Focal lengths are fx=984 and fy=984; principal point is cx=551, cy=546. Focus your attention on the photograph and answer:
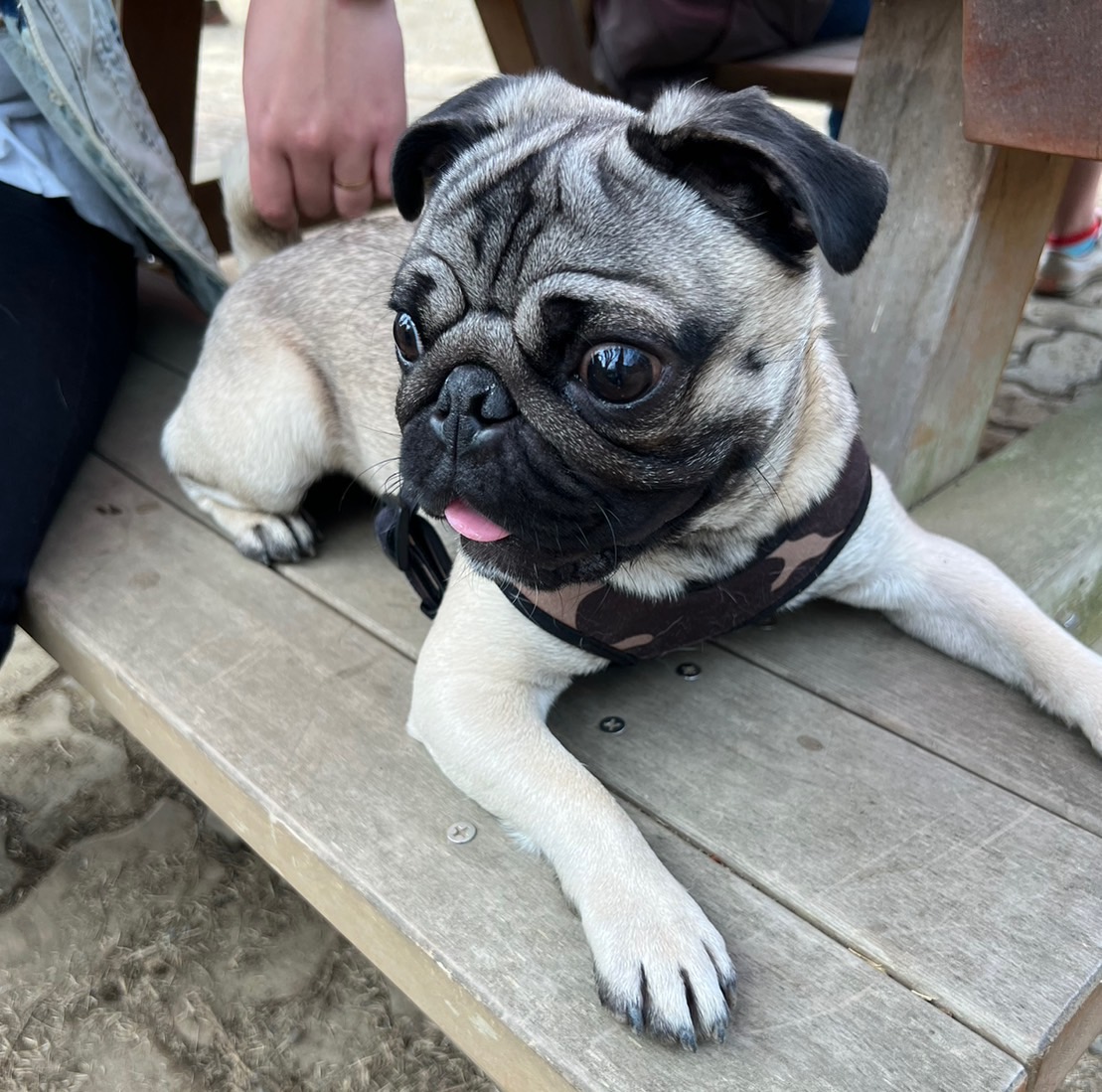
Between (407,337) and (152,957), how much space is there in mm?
1459

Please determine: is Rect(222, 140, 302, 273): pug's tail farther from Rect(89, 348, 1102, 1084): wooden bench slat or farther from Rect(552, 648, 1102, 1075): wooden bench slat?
Rect(552, 648, 1102, 1075): wooden bench slat

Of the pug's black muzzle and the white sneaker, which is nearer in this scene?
the pug's black muzzle

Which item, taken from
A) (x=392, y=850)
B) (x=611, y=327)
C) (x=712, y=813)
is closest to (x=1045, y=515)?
(x=712, y=813)

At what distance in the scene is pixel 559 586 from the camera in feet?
4.55

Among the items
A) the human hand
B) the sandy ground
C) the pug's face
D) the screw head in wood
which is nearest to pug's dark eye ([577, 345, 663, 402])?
the pug's face

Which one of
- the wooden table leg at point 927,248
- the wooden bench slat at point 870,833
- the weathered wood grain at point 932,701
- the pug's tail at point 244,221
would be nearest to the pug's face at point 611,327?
the wooden bench slat at point 870,833

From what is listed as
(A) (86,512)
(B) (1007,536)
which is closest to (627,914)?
(B) (1007,536)

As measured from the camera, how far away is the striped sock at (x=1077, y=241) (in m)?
3.91

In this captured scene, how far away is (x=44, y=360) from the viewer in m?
2.17

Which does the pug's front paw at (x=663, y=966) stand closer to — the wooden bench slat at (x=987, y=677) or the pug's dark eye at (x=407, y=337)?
the wooden bench slat at (x=987, y=677)

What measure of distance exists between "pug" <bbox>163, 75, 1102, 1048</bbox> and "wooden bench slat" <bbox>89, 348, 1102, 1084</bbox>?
5.0 inches

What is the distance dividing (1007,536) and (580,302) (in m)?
1.33

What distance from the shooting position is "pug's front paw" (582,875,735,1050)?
1148 mm

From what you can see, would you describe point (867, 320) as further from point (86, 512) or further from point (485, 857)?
point (86, 512)
